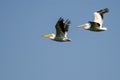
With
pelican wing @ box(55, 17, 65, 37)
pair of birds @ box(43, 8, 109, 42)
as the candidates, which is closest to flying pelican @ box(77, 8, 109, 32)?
pair of birds @ box(43, 8, 109, 42)

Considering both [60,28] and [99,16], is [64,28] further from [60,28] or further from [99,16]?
[99,16]

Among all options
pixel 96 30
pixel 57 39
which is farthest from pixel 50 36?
pixel 96 30

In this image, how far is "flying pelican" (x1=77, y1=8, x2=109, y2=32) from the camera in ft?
123

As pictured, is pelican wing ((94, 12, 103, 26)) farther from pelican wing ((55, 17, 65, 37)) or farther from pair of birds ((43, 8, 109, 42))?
pelican wing ((55, 17, 65, 37))

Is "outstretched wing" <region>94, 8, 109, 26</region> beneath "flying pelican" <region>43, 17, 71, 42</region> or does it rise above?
A: above

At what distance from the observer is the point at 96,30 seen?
37844 mm

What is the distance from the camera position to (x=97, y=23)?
37500mm

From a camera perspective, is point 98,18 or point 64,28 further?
point 98,18

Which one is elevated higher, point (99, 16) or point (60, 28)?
point (99, 16)

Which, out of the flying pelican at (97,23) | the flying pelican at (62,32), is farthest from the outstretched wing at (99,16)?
the flying pelican at (62,32)

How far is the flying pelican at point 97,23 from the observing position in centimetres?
3756

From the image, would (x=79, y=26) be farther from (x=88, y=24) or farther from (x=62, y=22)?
Result: (x=62, y=22)

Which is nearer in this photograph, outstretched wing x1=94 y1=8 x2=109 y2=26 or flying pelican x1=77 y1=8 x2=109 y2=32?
flying pelican x1=77 y1=8 x2=109 y2=32

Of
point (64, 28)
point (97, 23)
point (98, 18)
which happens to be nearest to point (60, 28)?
point (64, 28)
